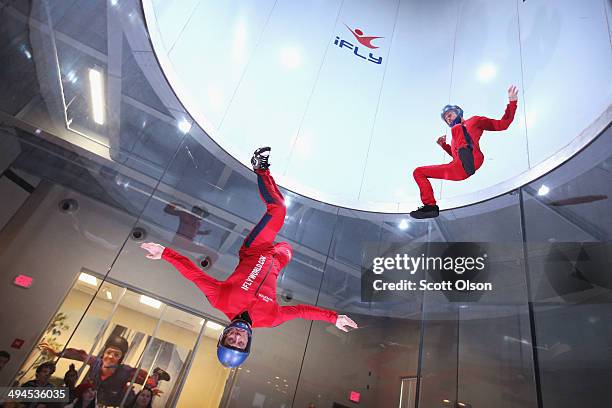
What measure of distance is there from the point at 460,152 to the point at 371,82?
2.69 meters

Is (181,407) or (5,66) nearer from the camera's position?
(5,66)

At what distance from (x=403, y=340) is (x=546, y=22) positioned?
180 inches

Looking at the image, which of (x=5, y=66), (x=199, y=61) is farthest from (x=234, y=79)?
(x=5, y=66)

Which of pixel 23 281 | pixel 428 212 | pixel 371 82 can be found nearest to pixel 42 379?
pixel 23 281

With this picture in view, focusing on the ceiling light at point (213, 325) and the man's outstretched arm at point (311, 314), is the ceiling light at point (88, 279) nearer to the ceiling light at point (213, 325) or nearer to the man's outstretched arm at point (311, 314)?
the ceiling light at point (213, 325)

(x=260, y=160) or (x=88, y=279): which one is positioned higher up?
(x=260, y=160)

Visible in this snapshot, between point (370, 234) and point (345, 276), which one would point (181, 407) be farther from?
point (370, 234)

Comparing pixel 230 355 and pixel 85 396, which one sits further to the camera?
pixel 85 396

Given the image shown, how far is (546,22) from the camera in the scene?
432 centimetres

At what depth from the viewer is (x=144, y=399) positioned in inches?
183

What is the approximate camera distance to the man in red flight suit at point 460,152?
342 centimetres

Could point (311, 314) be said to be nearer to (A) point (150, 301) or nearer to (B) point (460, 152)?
(B) point (460, 152)

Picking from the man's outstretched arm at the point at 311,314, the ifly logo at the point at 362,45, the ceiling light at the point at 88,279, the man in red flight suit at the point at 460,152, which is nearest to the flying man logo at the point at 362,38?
the ifly logo at the point at 362,45

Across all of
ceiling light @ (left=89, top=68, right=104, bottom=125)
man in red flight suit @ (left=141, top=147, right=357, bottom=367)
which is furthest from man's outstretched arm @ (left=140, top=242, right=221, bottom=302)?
ceiling light @ (left=89, top=68, right=104, bottom=125)
